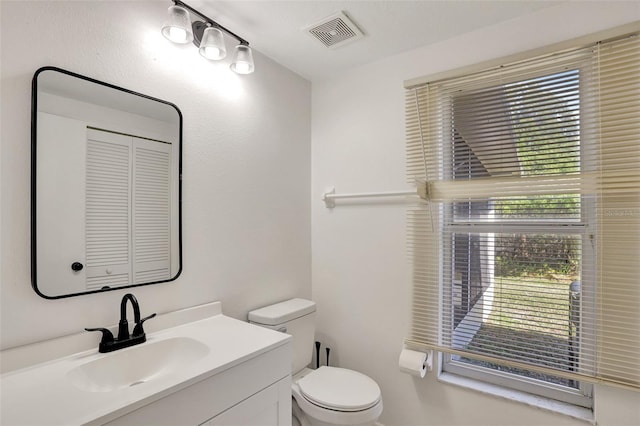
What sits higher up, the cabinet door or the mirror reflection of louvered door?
the mirror reflection of louvered door

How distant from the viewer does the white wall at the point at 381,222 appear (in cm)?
159

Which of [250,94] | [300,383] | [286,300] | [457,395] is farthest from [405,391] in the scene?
[250,94]

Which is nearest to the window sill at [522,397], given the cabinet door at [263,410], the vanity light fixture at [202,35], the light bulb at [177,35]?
the cabinet door at [263,410]

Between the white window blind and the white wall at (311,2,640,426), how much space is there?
131 millimetres

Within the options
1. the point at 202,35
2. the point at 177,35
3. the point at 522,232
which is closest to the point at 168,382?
the point at 177,35

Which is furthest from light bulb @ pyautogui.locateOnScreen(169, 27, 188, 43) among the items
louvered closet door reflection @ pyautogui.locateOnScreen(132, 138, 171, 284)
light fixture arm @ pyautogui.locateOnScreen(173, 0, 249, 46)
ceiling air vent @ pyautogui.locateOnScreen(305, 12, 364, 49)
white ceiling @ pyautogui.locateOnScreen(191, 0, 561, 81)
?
ceiling air vent @ pyautogui.locateOnScreen(305, 12, 364, 49)

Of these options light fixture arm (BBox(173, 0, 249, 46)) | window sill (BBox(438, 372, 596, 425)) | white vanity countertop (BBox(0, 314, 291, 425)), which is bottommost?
window sill (BBox(438, 372, 596, 425))

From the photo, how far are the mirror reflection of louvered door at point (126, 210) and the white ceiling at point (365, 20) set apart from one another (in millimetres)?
773

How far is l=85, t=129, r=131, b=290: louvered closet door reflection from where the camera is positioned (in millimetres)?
1225

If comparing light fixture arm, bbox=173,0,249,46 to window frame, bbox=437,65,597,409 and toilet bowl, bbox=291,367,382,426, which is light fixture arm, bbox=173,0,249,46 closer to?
window frame, bbox=437,65,597,409

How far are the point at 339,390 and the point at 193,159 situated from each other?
1420 mm

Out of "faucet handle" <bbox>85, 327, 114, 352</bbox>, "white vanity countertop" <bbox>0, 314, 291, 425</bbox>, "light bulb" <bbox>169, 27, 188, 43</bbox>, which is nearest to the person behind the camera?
"white vanity countertop" <bbox>0, 314, 291, 425</bbox>

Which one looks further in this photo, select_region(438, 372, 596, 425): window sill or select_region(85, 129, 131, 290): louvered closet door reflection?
select_region(438, 372, 596, 425): window sill

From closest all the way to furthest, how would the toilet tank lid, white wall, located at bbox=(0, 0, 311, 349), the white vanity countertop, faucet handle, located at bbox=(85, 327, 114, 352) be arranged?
the white vanity countertop → white wall, located at bbox=(0, 0, 311, 349) → faucet handle, located at bbox=(85, 327, 114, 352) → the toilet tank lid
